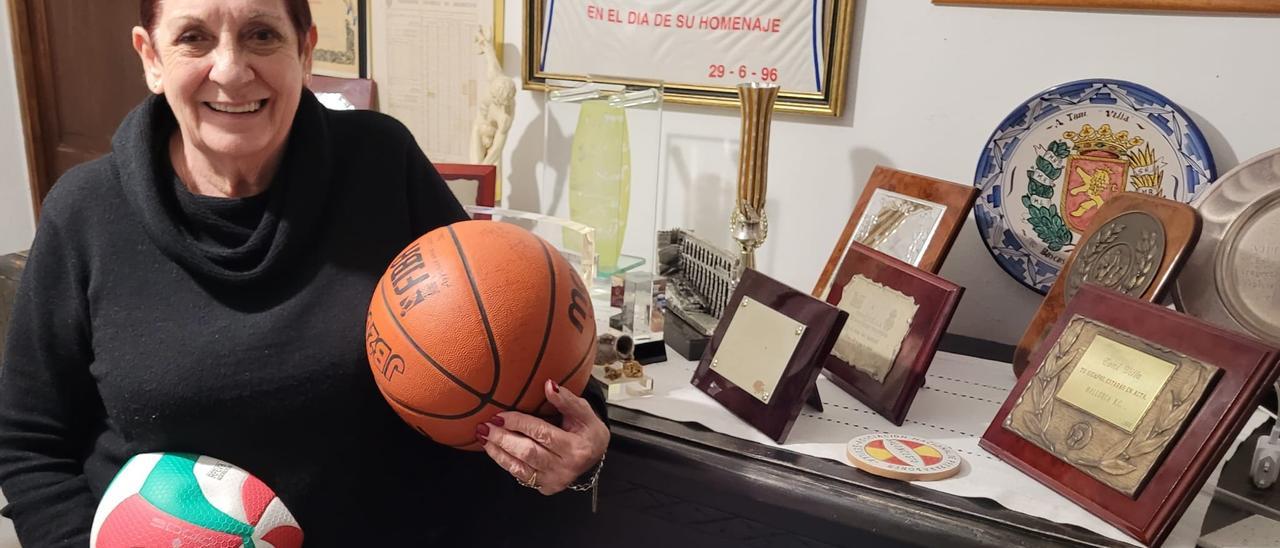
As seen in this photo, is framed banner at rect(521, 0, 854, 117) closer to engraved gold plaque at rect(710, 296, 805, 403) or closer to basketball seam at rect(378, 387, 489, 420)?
engraved gold plaque at rect(710, 296, 805, 403)

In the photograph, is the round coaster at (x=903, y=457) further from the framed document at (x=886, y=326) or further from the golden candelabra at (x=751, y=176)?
the golden candelabra at (x=751, y=176)

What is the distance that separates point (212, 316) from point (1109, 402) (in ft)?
3.78

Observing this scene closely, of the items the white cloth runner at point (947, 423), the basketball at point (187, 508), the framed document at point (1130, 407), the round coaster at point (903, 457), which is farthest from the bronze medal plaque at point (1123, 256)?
the basketball at point (187, 508)

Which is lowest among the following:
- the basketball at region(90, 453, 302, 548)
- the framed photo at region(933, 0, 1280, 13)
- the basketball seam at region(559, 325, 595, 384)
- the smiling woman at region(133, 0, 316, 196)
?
the basketball at region(90, 453, 302, 548)

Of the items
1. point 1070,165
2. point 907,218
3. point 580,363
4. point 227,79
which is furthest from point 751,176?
point 227,79

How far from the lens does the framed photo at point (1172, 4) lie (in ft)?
4.39

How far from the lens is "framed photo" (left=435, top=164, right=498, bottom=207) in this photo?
1864 millimetres

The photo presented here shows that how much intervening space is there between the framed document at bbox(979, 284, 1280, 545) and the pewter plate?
22cm

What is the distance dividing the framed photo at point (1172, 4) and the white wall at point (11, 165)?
133 inches

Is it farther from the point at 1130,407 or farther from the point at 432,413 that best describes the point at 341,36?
the point at 1130,407

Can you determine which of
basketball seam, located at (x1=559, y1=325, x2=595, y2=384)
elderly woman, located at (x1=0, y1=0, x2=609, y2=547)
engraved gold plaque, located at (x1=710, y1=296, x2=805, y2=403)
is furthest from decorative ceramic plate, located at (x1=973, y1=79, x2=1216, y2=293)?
elderly woman, located at (x1=0, y1=0, x2=609, y2=547)

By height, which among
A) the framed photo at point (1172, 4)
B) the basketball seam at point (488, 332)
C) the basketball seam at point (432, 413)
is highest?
the framed photo at point (1172, 4)

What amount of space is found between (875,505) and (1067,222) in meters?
0.74

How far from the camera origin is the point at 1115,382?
108 centimetres
